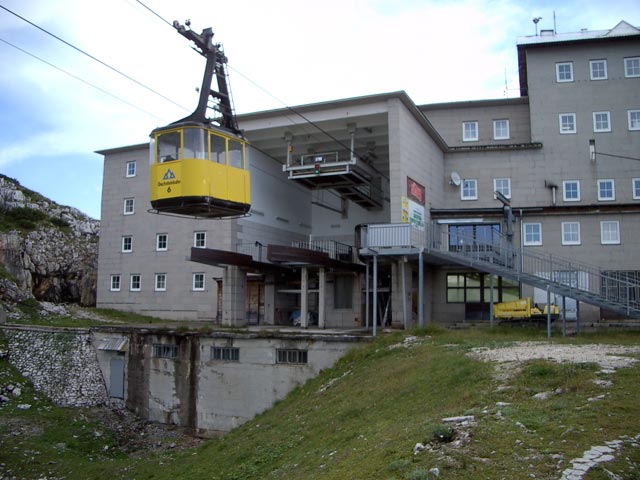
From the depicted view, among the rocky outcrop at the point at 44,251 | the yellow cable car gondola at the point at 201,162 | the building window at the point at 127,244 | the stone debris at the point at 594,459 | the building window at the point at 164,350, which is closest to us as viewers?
the stone debris at the point at 594,459

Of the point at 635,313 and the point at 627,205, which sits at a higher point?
the point at 627,205

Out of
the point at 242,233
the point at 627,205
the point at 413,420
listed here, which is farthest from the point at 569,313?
the point at 413,420

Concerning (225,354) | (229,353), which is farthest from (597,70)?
(225,354)

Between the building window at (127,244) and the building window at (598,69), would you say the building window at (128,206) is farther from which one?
the building window at (598,69)

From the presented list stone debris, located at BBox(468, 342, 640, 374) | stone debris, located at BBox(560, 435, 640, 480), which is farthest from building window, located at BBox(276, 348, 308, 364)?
stone debris, located at BBox(560, 435, 640, 480)

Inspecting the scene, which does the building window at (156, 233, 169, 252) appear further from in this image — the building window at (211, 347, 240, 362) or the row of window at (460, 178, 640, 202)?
the row of window at (460, 178, 640, 202)

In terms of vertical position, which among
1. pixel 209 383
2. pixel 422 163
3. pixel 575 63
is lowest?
pixel 209 383

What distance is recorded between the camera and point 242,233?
29.0m

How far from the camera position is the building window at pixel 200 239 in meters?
32.5

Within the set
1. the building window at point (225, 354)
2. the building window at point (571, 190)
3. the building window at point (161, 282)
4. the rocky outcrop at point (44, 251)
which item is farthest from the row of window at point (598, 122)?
the rocky outcrop at point (44, 251)

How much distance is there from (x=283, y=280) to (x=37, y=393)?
11878 mm

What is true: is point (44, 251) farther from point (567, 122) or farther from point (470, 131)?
point (567, 122)

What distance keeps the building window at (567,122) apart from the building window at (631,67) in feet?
11.3

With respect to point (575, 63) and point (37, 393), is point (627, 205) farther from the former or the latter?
point (37, 393)
